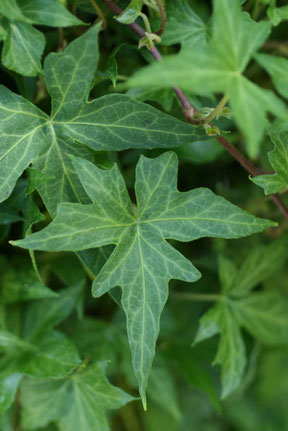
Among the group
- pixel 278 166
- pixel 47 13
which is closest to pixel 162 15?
pixel 47 13

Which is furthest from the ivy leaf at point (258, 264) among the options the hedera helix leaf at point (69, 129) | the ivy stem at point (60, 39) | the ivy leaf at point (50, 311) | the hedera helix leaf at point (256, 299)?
the ivy stem at point (60, 39)

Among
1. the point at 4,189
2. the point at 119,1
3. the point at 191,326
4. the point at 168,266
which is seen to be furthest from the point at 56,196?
the point at 191,326

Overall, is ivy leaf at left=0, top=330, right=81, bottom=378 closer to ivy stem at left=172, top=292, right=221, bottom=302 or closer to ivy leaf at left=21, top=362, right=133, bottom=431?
ivy leaf at left=21, top=362, right=133, bottom=431

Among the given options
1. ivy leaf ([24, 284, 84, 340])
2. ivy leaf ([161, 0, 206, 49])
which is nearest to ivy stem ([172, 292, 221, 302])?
ivy leaf ([24, 284, 84, 340])

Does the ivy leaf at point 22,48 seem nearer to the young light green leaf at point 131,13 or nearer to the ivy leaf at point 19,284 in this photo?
the young light green leaf at point 131,13

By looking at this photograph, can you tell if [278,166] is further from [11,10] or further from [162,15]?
[11,10]

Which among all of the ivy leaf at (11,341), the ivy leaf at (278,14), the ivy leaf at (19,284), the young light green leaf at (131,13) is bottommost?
the ivy leaf at (11,341)

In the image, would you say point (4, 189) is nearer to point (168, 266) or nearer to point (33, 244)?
point (33, 244)
